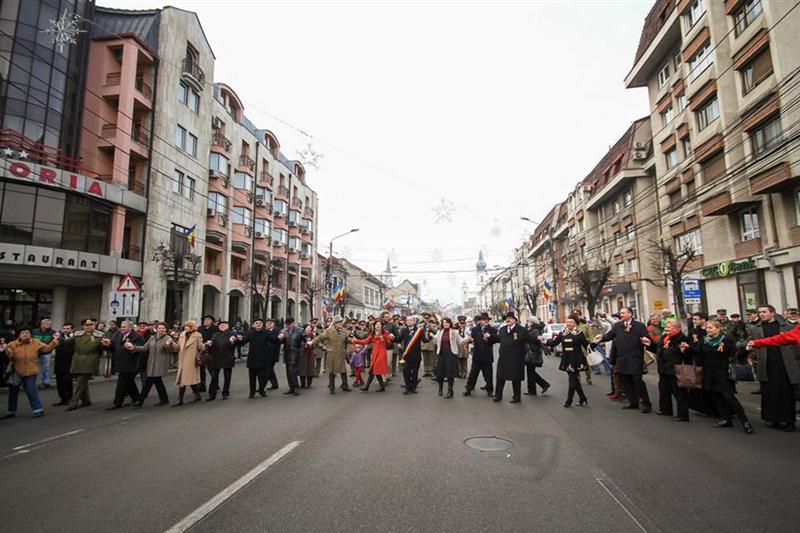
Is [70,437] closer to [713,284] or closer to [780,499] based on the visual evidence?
[780,499]

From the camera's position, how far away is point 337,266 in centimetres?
6188

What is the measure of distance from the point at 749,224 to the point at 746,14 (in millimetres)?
9130

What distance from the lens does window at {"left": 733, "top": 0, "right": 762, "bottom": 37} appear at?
18188 millimetres

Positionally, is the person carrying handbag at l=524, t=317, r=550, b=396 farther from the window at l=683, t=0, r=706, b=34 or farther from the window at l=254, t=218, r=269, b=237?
the window at l=254, t=218, r=269, b=237

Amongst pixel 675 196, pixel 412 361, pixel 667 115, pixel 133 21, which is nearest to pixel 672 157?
pixel 675 196

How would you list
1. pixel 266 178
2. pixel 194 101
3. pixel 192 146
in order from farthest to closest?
pixel 266 178, pixel 194 101, pixel 192 146

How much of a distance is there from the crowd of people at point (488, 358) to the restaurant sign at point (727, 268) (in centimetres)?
895

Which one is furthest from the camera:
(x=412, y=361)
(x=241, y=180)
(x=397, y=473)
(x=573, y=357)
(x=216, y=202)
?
(x=241, y=180)

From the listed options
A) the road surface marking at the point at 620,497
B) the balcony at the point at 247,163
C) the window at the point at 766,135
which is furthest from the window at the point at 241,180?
the road surface marking at the point at 620,497

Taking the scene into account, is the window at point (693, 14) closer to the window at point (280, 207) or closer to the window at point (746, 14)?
the window at point (746, 14)

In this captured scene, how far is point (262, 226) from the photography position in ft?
127

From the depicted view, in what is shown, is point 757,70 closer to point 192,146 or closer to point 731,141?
point 731,141

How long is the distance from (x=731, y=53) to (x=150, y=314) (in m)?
31.8

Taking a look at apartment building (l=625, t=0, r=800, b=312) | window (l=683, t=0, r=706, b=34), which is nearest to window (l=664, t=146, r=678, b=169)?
apartment building (l=625, t=0, r=800, b=312)
